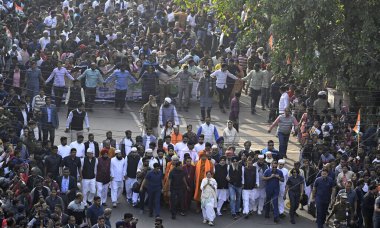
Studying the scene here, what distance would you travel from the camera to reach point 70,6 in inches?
1606

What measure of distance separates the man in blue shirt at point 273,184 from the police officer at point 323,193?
88 cm

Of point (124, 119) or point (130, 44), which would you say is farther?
point (130, 44)

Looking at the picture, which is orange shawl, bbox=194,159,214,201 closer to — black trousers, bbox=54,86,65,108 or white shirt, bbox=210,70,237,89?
white shirt, bbox=210,70,237,89

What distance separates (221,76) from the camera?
31.6 metres

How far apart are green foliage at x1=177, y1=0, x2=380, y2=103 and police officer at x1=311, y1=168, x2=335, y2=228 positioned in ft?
12.0

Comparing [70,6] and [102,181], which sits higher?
[70,6]

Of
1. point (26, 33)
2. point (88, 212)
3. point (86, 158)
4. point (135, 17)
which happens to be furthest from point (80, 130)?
point (135, 17)

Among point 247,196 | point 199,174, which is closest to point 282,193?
point 247,196

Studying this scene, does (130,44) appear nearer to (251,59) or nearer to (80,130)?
(251,59)

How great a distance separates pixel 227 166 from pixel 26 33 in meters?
11.6

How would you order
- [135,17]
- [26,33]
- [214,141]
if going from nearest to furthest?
1. [214,141]
2. [26,33]
3. [135,17]

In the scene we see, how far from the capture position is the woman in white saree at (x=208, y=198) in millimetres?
25656

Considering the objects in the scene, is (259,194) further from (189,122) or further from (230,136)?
(189,122)

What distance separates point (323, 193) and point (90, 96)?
8.44m
